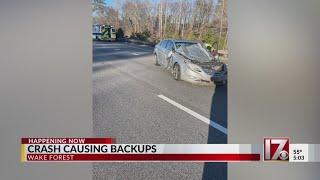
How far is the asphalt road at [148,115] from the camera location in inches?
96.3

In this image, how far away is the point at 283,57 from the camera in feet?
7.89

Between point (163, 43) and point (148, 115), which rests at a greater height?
point (163, 43)

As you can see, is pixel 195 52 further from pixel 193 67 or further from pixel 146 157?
pixel 146 157

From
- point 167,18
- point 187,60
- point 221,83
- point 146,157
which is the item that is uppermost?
point 167,18

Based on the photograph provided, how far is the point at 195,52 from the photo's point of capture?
2.52m

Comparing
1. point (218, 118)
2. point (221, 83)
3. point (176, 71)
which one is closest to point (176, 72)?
point (176, 71)

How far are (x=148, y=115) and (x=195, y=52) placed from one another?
1.90 feet

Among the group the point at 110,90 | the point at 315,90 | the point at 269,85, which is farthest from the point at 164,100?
the point at 315,90

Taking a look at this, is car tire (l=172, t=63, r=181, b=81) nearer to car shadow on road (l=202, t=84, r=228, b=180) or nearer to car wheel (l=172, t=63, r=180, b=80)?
car wheel (l=172, t=63, r=180, b=80)

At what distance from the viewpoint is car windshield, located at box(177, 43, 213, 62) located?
250cm

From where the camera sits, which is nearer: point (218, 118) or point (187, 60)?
point (218, 118)

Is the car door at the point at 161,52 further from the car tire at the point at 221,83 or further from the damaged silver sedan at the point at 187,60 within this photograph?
the car tire at the point at 221,83

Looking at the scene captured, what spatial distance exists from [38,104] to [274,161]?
1.74 meters

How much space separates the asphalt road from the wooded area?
21 cm
